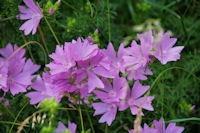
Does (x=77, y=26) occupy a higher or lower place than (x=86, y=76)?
higher

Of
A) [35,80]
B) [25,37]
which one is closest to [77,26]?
[25,37]

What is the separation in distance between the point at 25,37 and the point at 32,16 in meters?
0.26

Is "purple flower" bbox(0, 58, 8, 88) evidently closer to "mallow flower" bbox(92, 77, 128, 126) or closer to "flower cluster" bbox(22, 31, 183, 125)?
"flower cluster" bbox(22, 31, 183, 125)

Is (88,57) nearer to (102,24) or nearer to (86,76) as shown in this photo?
(86,76)

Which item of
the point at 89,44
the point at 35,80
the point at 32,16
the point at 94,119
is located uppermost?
the point at 32,16

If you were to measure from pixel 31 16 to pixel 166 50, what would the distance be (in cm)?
87

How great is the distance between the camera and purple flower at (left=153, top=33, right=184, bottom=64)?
1366 mm

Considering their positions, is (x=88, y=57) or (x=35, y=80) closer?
(x=88, y=57)

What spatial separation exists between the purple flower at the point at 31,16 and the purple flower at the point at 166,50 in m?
0.72

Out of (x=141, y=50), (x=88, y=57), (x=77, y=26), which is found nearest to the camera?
(x=88, y=57)

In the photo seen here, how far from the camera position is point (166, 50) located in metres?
1.44

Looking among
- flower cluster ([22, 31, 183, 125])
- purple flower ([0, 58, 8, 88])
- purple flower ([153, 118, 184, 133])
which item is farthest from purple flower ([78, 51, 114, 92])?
purple flower ([0, 58, 8, 88])

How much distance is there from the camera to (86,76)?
4.16 ft

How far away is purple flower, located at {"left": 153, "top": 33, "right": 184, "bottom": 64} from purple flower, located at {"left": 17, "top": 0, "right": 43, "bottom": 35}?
0.72 metres
